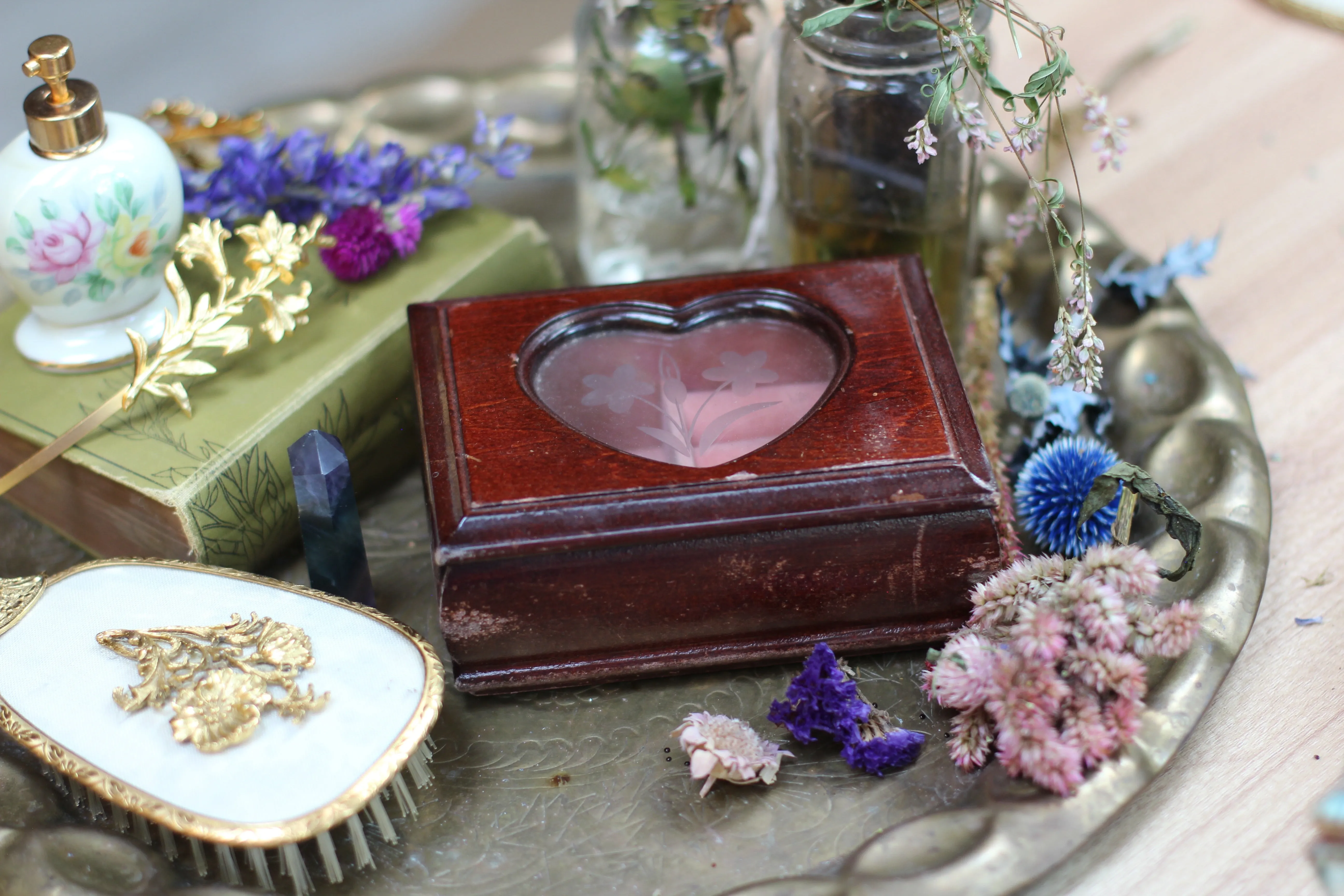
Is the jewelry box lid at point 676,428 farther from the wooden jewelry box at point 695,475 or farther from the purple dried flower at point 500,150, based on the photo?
the purple dried flower at point 500,150

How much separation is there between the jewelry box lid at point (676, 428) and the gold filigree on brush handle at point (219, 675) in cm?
9

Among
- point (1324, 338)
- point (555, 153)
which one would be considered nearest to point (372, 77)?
point (555, 153)

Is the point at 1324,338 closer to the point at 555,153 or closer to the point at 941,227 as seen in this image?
the point at 941,227

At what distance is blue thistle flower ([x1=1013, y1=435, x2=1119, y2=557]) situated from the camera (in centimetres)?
72

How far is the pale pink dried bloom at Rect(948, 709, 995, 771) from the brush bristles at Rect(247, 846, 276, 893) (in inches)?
14.0

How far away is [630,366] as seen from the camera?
728mm

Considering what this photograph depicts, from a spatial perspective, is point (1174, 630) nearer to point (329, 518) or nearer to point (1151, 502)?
point (1151, 502)

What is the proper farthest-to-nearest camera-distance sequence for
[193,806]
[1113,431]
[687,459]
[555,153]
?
[555,153] < [1113,431] < [687,459] < [193,806]

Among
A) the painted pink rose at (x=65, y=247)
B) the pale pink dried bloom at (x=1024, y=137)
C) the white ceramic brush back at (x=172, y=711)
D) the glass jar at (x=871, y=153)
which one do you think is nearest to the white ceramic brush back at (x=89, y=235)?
the painted pink rose at (x=65, y=247)

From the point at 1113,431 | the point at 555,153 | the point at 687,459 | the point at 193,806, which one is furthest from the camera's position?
the point at 555,153

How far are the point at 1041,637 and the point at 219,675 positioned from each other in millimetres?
409

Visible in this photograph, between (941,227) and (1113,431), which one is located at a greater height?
(941,227)

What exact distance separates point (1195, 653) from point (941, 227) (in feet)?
1.11

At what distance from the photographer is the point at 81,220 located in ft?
2.39
